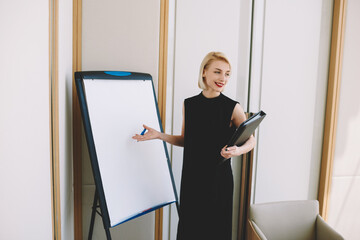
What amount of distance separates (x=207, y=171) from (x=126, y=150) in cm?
53

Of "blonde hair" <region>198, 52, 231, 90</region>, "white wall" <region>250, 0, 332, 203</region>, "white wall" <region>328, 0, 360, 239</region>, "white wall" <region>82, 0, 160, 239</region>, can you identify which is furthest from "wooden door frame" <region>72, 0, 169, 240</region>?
"white wall" <region>328, 0, 360, 239</region>

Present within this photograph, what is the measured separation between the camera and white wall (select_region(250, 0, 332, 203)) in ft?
8.25

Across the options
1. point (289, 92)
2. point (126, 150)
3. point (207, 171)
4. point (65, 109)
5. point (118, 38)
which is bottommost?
point (207, 171)

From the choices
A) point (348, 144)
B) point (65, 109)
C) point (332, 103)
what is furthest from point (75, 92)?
point (348, 144)

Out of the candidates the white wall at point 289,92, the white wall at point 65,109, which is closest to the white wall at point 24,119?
the white wall at point 65,109

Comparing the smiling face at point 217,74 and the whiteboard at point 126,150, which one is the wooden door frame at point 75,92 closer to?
the whiteboard at point 126,150

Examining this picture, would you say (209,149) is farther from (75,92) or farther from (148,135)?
(75,92)

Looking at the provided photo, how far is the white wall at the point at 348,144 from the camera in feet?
8.71

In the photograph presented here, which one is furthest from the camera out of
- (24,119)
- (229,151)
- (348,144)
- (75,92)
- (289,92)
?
(348,144)

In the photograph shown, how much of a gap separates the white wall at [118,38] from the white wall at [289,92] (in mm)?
859

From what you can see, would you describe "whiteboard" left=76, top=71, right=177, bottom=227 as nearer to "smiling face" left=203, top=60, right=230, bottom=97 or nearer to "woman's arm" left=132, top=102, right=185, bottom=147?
"woman's arm" left=132, top=102, right=185, bottom=147

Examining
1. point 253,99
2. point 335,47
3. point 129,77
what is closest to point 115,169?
point 129,77

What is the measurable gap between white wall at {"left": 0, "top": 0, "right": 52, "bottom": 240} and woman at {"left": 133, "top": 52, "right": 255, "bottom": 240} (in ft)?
2.39

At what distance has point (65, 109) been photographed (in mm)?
1885
